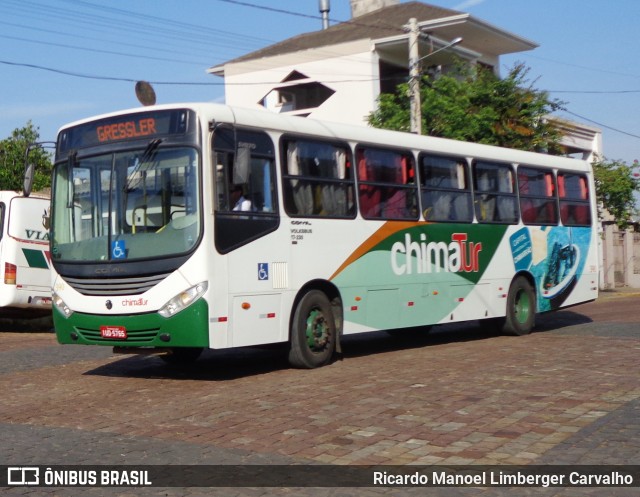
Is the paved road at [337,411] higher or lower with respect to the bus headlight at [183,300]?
lower

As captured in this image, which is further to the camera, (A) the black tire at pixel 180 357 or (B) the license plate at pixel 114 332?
(A) the black tire at pixel 180 357

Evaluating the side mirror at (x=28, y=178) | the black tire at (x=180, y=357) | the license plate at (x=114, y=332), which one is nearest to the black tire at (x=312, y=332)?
the black tire at (x=180, y=357)

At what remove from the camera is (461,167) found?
15.9 meters

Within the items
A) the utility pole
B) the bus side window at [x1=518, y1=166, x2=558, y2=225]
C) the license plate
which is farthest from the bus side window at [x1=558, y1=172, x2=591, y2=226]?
the license plate

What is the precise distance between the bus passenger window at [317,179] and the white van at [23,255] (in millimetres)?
9558

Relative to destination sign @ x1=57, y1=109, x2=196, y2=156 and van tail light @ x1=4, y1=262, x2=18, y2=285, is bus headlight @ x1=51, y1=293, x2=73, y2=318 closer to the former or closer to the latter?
destination sign @ x1=57, y1=109, x2=196, y2=156

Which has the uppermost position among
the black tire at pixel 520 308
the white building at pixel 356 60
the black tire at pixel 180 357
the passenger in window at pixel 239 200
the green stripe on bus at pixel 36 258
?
the white building at pixel 356 60

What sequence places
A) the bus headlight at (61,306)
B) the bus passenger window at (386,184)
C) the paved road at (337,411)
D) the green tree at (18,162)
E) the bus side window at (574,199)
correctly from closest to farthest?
the paved road at (337,411) → the bus headlight at (61,306) → the bus passenger window at (386,184) → the bus side window at (574,199) → the green tree at (18,162)

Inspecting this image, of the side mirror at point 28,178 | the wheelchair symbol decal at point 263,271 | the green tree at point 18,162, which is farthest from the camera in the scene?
the green tree at point 18,162

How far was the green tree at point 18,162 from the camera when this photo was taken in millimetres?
37000

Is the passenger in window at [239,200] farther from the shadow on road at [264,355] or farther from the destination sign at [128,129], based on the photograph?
the shadow on road at [264,355]

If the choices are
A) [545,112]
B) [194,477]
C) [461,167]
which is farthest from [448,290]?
[545,112]

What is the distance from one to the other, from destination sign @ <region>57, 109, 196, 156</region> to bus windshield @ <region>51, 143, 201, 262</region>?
19 centimetres

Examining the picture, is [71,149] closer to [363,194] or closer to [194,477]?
[363,194]
